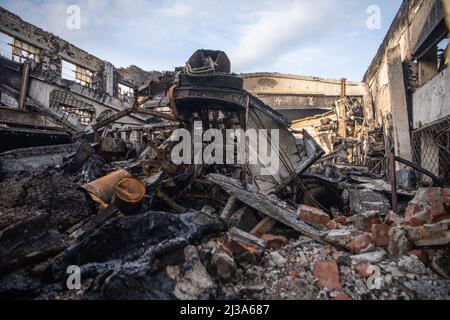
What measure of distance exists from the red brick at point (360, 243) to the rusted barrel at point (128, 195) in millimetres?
2715

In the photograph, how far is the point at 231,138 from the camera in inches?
204

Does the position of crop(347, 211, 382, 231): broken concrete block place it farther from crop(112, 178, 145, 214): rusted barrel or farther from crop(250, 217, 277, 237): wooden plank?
crop(112, 178, 145, 214): rusted barrel

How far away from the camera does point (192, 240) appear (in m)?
2.63

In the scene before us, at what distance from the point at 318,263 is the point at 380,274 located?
538 millimetres

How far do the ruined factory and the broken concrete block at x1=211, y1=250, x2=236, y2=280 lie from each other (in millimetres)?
20

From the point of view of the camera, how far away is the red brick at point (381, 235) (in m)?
2.64

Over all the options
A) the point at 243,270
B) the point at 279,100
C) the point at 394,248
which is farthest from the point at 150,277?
the point at 279,100

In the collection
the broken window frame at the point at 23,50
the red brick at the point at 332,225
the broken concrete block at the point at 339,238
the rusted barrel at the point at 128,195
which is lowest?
the broken concrete block at the point at 339,238

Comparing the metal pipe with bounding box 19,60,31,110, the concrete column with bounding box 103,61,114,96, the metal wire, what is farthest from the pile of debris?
the concrete column with bounding box 103,61,114,96

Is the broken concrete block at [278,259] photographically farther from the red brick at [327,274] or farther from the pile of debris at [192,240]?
the red brick at [327,274]

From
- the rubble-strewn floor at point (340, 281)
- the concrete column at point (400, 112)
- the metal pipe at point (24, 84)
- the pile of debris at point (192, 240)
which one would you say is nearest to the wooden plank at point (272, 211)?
the pile of debris at point (192, 240)

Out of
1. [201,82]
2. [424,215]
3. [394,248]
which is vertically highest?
[201,82]
